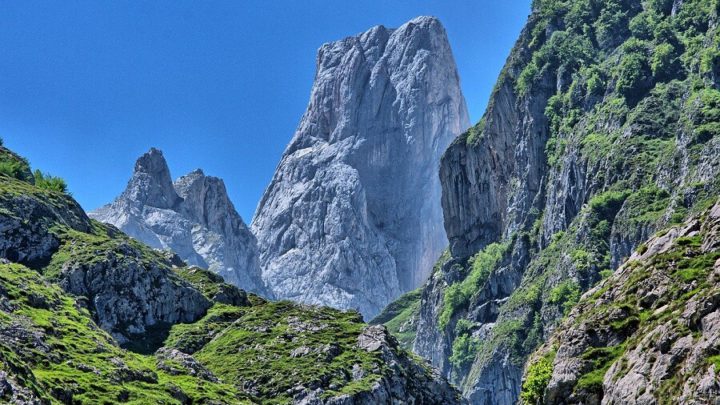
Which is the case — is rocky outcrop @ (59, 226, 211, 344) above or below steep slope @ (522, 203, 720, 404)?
above

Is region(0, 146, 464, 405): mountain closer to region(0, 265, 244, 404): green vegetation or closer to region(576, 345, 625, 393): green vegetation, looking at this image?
region(0, 265, 244, 404): green vegetation

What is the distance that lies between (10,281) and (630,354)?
83498 millimetres

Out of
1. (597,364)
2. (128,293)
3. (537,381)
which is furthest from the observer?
(128,293)

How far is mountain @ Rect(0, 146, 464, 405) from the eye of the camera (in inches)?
4611

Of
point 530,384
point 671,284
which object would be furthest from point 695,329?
point 530,384

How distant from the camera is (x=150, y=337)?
164m

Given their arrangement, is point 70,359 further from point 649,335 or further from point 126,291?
point 649,335

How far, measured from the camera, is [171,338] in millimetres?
163125

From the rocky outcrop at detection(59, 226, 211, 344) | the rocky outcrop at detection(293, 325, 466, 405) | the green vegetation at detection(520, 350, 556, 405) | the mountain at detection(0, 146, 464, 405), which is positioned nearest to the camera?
the green vegetation at detection(520, 350, 556, 405)

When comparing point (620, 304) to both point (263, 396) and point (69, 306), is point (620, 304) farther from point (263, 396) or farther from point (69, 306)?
point (69, 306)

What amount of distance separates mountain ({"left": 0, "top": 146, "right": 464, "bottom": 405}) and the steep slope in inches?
1354

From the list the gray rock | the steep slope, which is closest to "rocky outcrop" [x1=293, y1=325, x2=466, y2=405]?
the steep slope

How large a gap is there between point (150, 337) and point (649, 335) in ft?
293

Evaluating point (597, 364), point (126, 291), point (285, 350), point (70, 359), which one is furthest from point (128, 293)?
point (597, 364)
